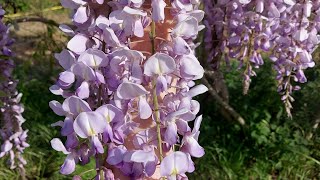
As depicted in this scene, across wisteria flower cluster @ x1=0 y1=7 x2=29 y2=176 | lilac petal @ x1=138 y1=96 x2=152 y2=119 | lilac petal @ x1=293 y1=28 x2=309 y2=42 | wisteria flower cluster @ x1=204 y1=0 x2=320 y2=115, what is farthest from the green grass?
lilac petal @ x1=138 y1=96 x2=152 y2=119

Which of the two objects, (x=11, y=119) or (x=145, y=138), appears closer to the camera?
(x=145, y=138)

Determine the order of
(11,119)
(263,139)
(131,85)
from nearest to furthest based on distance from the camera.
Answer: (131,85) → (11,119) → (263,139)

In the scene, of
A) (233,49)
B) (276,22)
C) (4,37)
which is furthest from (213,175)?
(4,37)

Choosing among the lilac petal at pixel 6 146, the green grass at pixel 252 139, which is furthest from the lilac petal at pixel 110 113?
the green grass at pixel 252 139

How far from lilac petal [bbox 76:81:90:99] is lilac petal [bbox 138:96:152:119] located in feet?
0.37

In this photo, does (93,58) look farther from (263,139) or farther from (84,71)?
(263,139)

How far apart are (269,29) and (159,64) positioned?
177 centimetres

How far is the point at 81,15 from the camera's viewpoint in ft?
3.41

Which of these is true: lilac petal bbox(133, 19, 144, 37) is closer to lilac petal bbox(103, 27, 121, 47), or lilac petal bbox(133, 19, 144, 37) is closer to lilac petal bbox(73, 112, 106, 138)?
lilac petal bbox(103, 27, 121, 47)

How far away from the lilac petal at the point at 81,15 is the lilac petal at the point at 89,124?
190mm

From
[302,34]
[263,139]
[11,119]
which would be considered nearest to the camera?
[302,34]

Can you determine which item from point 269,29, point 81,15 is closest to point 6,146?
point 269,29

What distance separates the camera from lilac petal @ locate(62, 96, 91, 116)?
3.33ft

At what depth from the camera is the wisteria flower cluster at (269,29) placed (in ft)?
8.28
